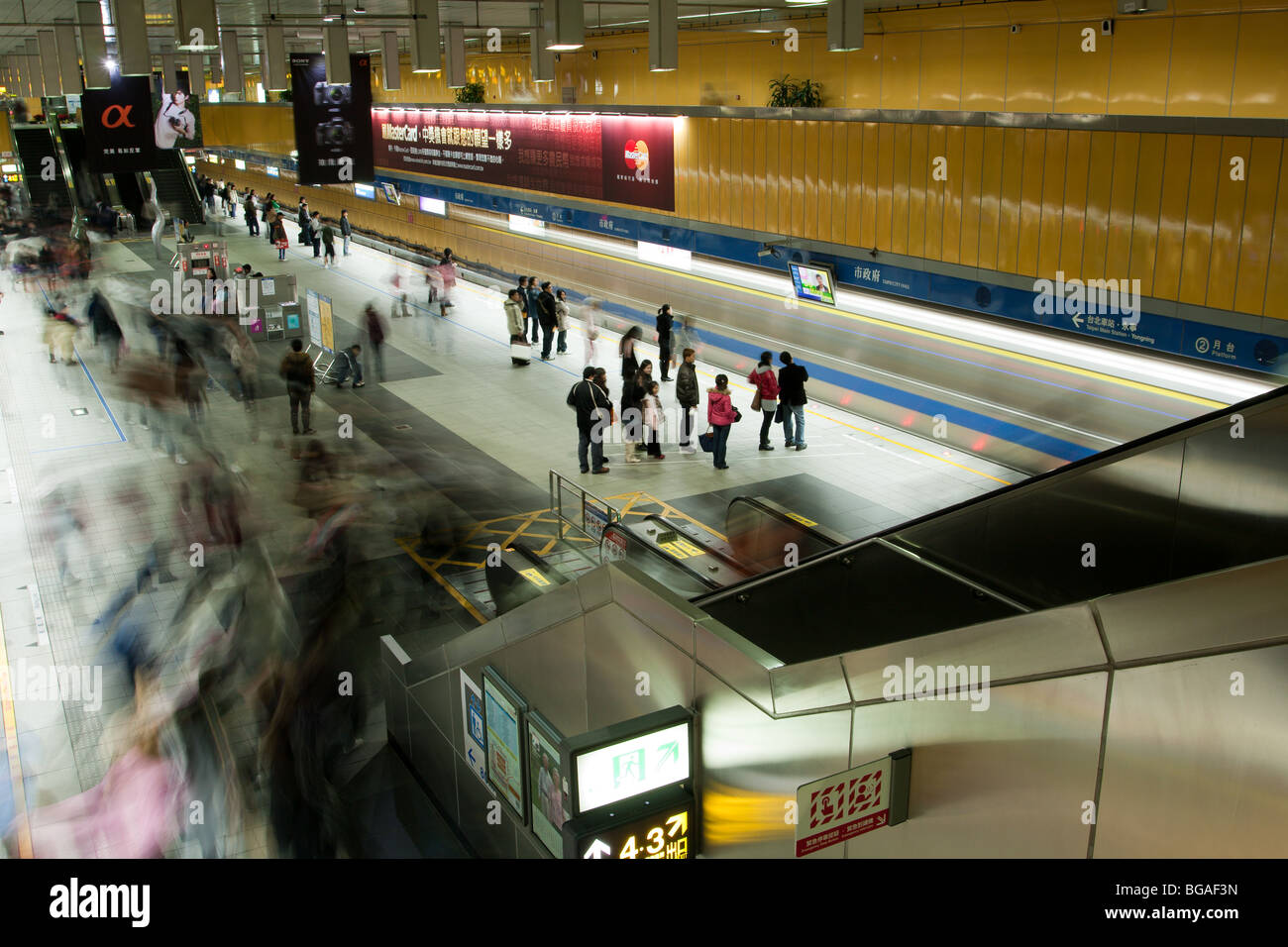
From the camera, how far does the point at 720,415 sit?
1384 cm

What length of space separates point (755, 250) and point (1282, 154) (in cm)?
827

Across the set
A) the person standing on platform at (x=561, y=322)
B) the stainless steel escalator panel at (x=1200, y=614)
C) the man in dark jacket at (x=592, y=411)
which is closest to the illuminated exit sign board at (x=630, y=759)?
the stainless steel escalator panel at (x=1200, y=614)

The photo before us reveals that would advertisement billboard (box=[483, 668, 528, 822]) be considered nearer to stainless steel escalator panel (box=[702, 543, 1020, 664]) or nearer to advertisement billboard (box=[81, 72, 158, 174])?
stainless steel escalator panel (box=[702, 543, 1020, 664])

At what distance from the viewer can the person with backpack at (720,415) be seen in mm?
13734

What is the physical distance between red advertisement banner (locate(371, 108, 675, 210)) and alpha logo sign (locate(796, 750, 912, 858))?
15.4m

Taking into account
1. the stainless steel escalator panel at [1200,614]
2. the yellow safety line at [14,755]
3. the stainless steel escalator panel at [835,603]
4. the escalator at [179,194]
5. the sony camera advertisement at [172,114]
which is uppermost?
the sony camera advertisement at [172,114]

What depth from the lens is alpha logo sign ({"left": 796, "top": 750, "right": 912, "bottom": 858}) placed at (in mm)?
4102

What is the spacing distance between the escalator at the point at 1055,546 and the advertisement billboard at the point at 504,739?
4.98ft

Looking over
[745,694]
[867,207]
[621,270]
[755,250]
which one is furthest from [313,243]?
Answer: [745,694]

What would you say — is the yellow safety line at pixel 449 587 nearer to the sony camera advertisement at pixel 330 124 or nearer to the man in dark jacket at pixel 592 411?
the man in dark jacket at pixel 592 411

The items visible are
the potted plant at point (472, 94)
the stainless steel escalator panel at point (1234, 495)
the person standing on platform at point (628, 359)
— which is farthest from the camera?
the potted plant at point (472, 94)

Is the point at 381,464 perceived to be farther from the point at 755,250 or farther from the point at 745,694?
the point at 745,694

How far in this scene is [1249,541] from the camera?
509cm

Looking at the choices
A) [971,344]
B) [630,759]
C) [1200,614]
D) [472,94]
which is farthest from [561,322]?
[1200,614]
